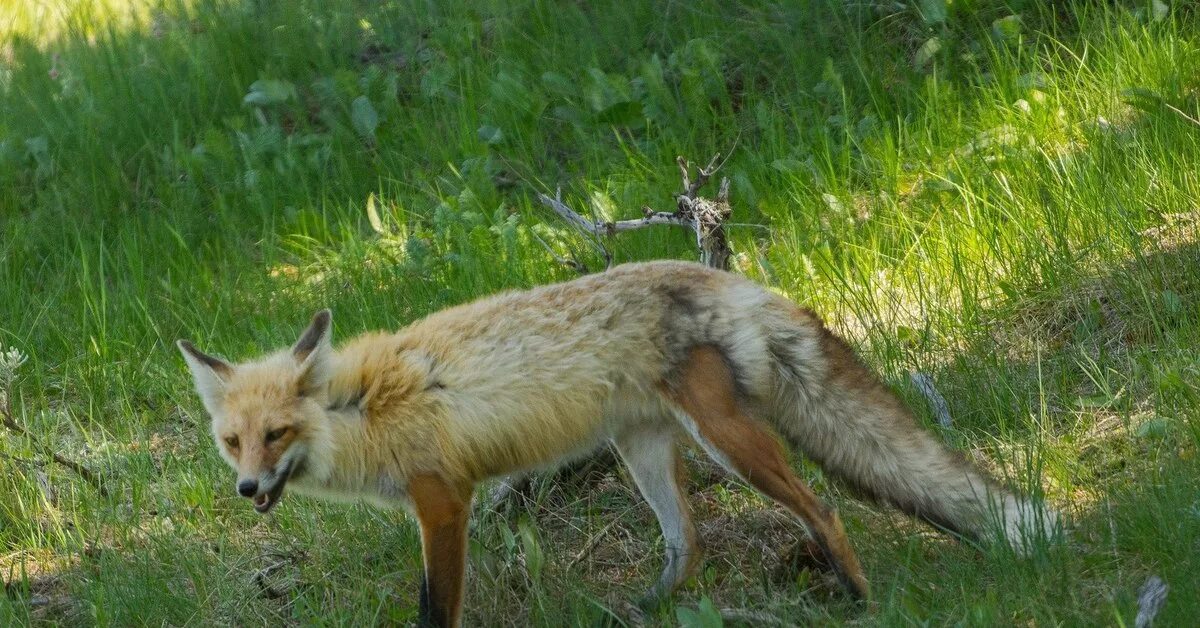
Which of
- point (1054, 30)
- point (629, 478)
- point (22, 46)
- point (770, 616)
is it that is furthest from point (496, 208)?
point (22, 46)

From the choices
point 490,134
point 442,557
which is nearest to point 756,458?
point 442,557

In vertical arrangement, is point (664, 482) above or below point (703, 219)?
below

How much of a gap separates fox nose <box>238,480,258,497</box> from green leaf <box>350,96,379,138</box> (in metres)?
5.18

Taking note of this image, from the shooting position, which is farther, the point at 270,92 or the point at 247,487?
the point at 270,92

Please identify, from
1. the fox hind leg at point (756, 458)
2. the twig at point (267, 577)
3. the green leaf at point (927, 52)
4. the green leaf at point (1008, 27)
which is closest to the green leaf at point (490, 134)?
the green leaf at point (927, 52)

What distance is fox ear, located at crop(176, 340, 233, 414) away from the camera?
4617 mm

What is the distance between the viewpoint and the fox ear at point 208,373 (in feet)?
15.1

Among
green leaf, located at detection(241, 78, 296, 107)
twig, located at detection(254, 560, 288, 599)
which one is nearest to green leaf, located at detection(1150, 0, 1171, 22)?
twig, located at detection(254, 560, 288, 599)

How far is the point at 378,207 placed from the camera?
339 inches

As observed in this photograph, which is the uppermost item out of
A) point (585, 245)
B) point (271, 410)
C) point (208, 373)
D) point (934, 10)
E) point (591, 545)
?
point (934, 10)

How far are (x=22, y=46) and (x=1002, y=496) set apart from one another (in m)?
10.3

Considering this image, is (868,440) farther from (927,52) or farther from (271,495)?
(927,52)

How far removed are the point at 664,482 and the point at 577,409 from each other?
561 mm

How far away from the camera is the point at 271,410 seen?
4484 mm
